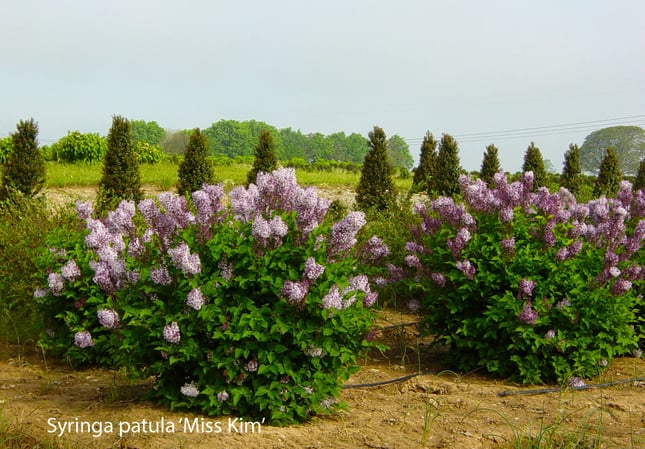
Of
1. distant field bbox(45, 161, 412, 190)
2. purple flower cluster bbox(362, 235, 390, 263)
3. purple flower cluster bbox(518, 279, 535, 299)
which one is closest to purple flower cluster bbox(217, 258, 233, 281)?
purple flower cluster bbox(362, 235, 390, 263)

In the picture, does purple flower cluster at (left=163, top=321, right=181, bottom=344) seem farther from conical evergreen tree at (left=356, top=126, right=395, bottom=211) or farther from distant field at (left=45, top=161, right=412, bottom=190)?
distant field at (left=45, top=161, right=412, bottom=190)

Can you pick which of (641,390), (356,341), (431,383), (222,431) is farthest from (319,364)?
(641,390)

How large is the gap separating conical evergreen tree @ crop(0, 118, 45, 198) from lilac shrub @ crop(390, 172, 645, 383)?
37.8 feet

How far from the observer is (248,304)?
4109 mm

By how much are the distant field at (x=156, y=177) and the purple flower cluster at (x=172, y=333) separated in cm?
1377

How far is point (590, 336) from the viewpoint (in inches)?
241

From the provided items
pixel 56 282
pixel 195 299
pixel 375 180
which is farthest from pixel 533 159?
pixel 195 299

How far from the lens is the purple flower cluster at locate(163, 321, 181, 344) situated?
4.04 metres

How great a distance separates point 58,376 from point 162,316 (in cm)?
250

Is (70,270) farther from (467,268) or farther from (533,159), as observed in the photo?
(533,159)

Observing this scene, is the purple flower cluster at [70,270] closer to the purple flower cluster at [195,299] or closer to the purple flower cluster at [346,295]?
the purple flower cluster at [195,299]

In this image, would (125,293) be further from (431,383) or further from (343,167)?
(343,167)

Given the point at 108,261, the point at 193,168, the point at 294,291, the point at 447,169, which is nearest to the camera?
the point at 294,291

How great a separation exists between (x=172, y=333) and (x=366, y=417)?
5.32 ft
